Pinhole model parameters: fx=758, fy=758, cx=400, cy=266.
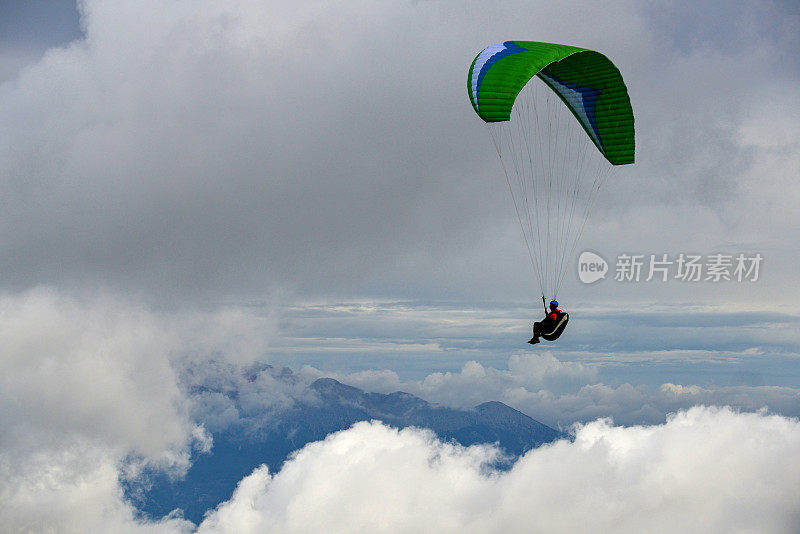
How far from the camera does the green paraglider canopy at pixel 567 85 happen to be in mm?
34344

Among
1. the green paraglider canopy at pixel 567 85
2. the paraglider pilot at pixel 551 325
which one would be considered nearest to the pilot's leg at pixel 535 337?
the paraglider pilot at pixel 551 325

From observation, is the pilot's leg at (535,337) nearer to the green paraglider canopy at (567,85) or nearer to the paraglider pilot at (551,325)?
the paraglider pilot at (551,325)

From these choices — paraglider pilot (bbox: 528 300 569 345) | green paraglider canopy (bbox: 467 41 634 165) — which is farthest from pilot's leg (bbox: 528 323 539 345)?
green paraglider canopy (bbox: 467 41 634 165)

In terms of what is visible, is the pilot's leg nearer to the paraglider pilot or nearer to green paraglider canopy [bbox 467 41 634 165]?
the paraglider pilot

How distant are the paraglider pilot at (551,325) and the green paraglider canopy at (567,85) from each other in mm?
9852

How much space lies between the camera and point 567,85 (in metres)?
42.2

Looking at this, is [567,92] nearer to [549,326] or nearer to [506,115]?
[506,115]

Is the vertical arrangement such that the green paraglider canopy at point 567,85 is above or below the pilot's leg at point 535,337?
above

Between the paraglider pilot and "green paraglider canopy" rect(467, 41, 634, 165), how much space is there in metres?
9.85

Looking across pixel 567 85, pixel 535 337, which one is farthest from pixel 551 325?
pixel 567 85

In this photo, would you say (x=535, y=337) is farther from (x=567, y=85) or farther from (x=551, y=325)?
(x=567, y=85)

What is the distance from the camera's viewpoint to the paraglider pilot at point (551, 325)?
121ft

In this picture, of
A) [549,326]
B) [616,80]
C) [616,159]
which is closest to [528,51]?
[616,80]

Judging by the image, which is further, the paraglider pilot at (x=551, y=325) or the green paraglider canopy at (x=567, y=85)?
the paraglider pilot at (x=551, y=325)
